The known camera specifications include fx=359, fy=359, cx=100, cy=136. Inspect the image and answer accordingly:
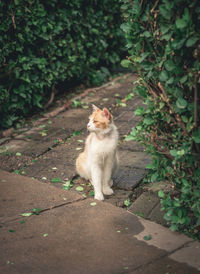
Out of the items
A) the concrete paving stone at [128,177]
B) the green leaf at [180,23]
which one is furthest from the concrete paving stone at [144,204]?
the green leaf at [180,23]

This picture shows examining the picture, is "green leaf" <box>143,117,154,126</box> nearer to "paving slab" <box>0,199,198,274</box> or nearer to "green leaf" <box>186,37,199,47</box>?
"green leaf" <box>186,37,199,47</box>

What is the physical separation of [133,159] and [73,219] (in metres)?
1.46

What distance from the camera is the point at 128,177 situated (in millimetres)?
4148

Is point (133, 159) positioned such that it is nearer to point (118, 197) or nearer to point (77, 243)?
point (118, 197)

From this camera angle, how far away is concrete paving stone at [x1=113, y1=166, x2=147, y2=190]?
3982 millimetres

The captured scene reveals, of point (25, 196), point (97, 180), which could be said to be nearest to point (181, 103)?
point (97, 180)

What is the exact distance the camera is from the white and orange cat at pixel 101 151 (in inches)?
146

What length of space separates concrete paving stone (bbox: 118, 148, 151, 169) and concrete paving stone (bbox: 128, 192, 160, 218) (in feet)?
2.19

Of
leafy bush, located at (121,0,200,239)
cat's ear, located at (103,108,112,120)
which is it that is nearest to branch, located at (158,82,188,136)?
leafy bush, located at (121,0,200,239)

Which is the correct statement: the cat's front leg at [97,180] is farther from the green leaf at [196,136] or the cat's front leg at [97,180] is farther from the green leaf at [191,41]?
the green leaf at [191,41]

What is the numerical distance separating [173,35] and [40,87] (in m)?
3.80

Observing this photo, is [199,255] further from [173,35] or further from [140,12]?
[140,12]

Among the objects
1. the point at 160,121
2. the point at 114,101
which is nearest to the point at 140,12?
the point at 160,121

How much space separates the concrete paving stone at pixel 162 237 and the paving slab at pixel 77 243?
5 cm
